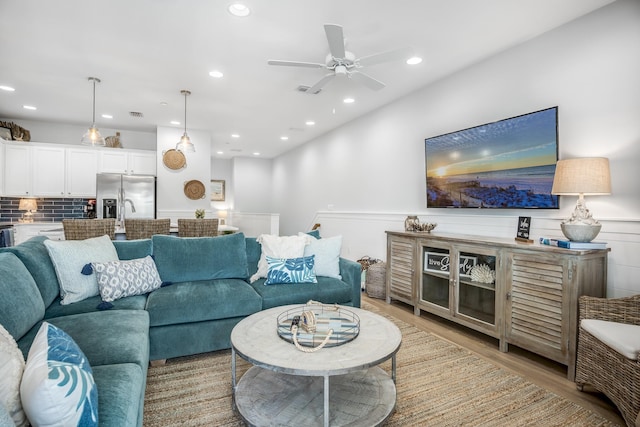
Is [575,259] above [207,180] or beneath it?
beneath

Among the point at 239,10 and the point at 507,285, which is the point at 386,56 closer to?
the point at 239,10

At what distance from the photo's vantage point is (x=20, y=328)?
171 cm

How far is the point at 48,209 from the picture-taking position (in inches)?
239

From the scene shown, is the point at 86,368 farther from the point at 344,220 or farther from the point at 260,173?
the point at 260,173

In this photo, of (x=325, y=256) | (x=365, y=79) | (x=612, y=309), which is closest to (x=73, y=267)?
(x=325, y=256)

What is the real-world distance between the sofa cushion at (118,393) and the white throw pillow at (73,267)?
1.24 meters

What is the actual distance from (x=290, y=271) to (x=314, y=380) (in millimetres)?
1093

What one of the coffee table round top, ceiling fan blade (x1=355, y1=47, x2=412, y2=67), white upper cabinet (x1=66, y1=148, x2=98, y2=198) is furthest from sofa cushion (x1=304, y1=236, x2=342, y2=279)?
white upper cabinet (x1=66, y1=148, x2=98, y2=198)

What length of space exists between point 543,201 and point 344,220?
3548 millimetres

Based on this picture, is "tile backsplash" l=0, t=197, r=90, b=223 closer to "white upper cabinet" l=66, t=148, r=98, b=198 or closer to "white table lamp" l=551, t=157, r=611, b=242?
"white upper cabinet" l=66, t=148, r=98, b=198

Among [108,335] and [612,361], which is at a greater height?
[108,335]

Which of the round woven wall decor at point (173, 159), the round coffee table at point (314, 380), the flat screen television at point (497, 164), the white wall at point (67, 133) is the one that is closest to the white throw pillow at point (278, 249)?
the round coffee table at point (314, 380)

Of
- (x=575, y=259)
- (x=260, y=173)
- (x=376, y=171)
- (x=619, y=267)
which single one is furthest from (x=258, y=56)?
(x=260, y=173)

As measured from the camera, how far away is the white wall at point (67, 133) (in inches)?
238
